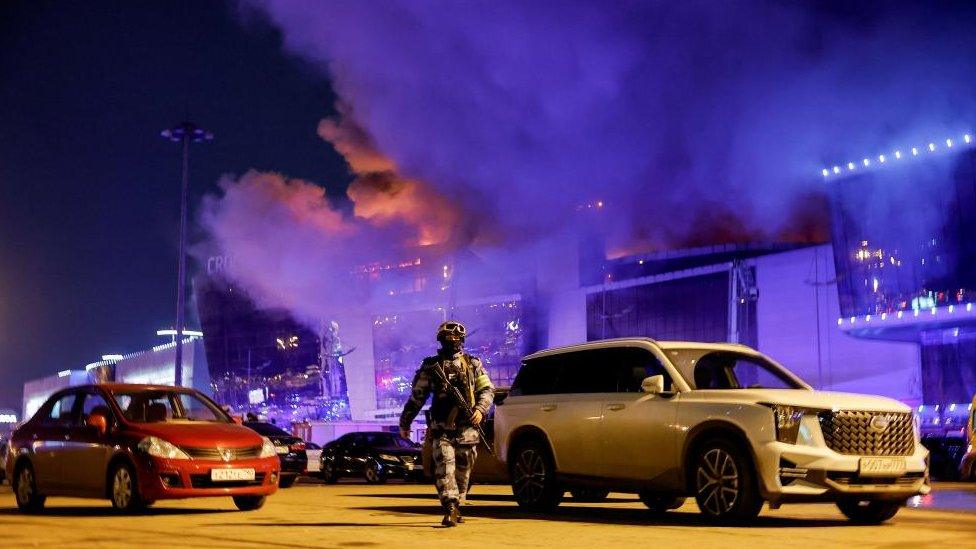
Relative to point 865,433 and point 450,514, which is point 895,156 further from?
point 450,514

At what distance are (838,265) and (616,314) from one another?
31011 mm

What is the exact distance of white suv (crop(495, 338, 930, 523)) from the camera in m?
10.3

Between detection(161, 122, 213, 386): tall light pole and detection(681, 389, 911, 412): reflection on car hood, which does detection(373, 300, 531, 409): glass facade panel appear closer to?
detection(161, 122, 213, 386): tall light pole

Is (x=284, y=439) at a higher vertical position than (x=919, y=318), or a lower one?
lower

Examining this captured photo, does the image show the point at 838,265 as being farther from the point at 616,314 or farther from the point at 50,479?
the point at 50,479

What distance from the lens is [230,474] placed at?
12422mm

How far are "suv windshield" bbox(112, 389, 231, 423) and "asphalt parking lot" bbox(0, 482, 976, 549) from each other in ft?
3.42

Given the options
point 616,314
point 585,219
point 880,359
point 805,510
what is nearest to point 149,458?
point 805,510

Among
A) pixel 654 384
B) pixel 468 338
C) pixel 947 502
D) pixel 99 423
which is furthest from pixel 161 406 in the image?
pixel 468 338

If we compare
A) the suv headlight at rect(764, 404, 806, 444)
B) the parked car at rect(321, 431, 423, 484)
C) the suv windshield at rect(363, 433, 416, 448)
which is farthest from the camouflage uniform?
the suv windshield at rect(363, 433, 416, 448)

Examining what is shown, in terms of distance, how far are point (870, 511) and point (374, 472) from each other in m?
18.1

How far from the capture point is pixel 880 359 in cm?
7588

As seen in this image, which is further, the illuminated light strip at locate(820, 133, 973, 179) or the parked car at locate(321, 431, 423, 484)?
the illuminated light strip at locate(820, 133, 973, 179)

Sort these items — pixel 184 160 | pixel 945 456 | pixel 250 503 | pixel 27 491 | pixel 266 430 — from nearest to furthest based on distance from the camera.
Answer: pixel 250 503, pixel 27 491, pixel 266 430, pixel 945 456, pixel 184 160
